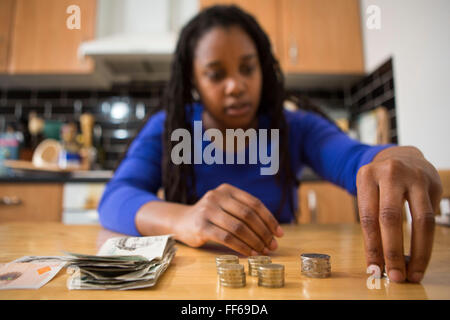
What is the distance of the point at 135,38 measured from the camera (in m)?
1.76

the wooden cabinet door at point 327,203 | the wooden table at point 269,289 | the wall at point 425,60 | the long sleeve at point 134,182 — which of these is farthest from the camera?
the wooden cabinet door at point 327,203

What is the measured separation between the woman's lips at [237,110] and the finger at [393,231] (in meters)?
0.47

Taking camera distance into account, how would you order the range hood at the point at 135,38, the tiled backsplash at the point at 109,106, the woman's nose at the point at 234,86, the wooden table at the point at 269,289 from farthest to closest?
the tiled backsplash at the point at 109,106 < the range hood at the point at 135,38 < the woman's nose at the point at 234,86 < the wooden table at the point at 269,289

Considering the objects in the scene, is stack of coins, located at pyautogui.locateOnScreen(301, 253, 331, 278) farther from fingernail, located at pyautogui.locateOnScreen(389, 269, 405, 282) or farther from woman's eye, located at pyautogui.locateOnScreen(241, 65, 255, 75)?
woman's eye, located at pyautogui.locateOnScreen(241, 65, 255, 75)

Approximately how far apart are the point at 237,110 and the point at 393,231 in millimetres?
496

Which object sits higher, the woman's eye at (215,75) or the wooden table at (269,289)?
the woman's eye at (215,75)

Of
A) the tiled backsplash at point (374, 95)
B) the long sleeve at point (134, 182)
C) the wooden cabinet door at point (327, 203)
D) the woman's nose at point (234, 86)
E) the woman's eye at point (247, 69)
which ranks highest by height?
the tiled backsplash at point (374, 95)

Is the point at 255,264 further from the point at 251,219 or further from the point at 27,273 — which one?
the point at 27,273

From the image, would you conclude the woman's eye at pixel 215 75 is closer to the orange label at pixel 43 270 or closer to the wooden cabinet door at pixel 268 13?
the orange label at pixel 43 270

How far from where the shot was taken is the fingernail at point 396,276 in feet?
0.87

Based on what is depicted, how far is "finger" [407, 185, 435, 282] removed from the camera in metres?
0.27

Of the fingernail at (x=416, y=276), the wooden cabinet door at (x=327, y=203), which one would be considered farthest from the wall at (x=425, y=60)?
the wooden cabinet door at (x=327, y=203)

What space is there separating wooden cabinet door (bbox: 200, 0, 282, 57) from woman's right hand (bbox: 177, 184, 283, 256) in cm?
156

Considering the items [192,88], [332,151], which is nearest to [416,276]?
[332,151]
